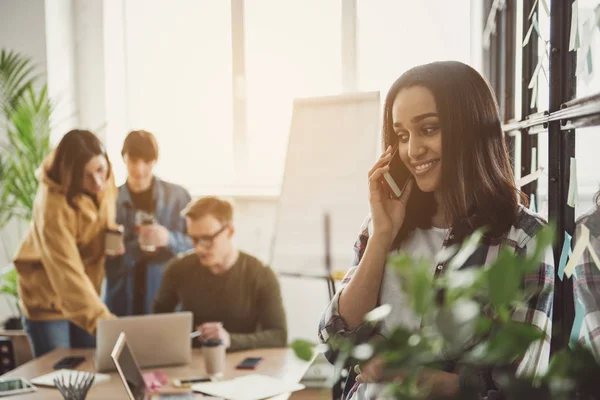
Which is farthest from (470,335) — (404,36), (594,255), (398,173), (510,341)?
(404,36)

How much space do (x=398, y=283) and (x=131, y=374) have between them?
3.20 ft

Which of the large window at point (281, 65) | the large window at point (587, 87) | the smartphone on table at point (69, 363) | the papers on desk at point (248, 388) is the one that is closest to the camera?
the large window at point (587, 87)

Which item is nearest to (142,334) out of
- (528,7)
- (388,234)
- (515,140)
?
(388,234)

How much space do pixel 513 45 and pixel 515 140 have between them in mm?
450

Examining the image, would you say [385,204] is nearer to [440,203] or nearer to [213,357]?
[440,203]

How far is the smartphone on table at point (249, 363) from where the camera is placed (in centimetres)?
229

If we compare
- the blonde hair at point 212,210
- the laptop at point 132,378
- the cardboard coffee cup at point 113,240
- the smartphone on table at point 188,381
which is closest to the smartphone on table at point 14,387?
the laptop at point 132,378

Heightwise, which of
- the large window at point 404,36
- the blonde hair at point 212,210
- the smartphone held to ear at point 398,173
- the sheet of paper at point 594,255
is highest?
the large window at point 404,36

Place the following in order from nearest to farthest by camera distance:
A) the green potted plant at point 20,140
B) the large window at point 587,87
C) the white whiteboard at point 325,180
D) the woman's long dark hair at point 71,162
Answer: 1. the large window at point 587,87
2. the white whiteboard at point 325,180
3. the woman's long dark hair at point 71,162
4. the green potted plant at point 20,140

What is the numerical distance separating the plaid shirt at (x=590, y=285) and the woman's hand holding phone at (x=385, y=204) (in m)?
0.47

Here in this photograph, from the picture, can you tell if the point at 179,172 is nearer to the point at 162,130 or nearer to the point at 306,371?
the point at 162,130

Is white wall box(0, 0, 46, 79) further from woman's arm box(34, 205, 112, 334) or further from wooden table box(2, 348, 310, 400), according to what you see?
wooden table box(2, 348, 310, 400)

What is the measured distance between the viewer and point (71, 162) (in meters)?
2.81

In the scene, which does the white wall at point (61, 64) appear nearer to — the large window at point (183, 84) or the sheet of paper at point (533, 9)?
the large window at point (183, 84)
